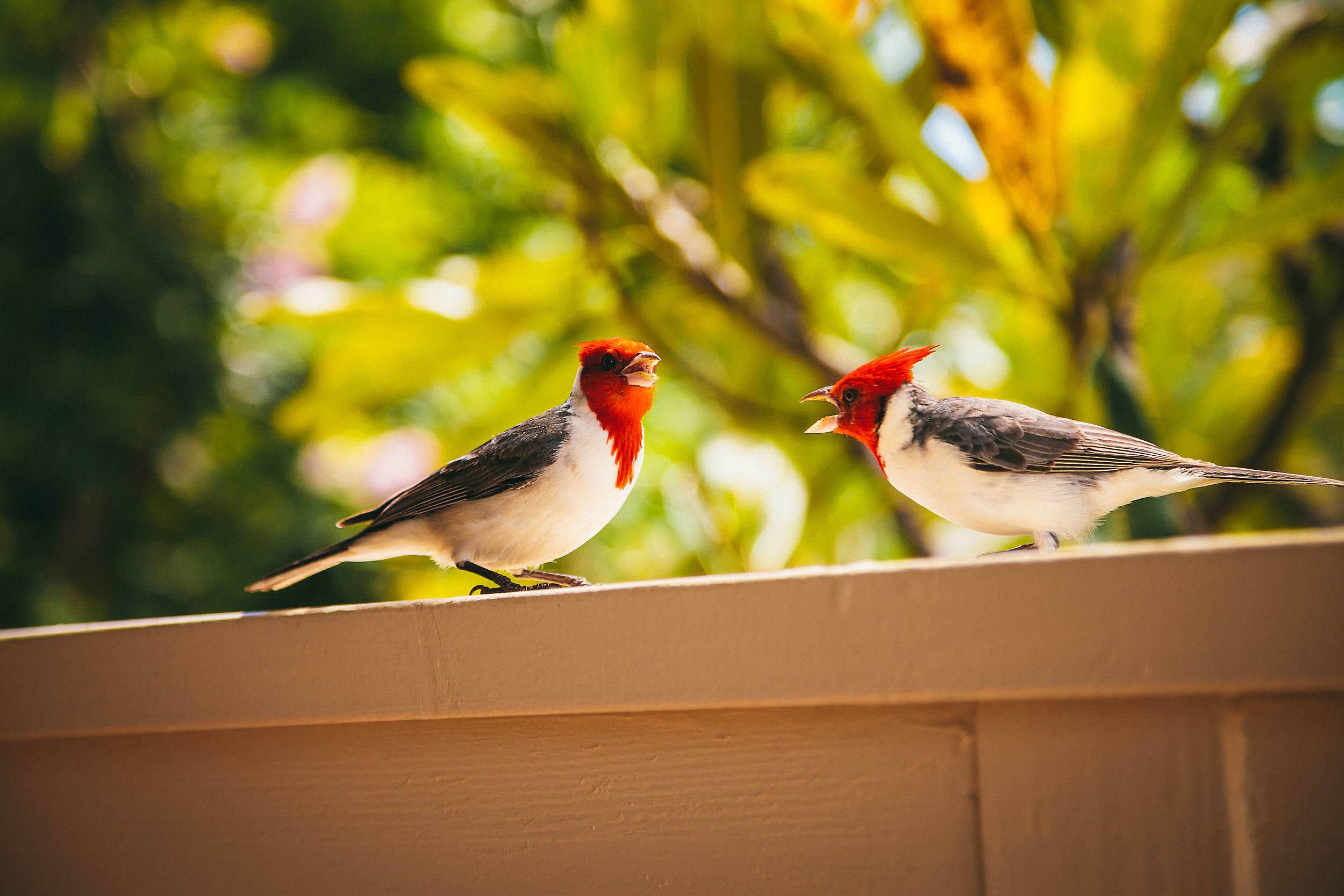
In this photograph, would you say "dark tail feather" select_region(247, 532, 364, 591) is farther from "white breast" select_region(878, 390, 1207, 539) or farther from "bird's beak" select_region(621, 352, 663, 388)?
"white breast" select_region(878, 390, 1207, 539)

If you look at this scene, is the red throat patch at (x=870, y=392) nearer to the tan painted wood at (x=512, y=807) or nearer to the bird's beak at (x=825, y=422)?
the bird's beak at (x=825, y=422)

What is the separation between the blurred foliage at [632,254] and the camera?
0.79 metres

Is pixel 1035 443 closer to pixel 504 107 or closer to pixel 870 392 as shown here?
pixel 870 392

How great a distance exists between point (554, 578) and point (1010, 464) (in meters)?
0.35

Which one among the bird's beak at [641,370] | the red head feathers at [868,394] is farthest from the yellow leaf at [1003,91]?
the bird's beak at [641,370]

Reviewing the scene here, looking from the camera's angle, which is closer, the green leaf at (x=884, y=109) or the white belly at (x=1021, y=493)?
the white belly at (x=1021, y=493)

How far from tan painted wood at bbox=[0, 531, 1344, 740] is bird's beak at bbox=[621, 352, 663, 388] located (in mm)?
193

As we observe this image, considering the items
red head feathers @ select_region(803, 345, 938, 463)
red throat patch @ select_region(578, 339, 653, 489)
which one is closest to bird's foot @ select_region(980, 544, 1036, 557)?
red head feathers @ select_region(803, 345, 938, 463)

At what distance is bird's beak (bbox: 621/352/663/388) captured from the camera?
669 millimetres

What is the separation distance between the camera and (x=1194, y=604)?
41cm

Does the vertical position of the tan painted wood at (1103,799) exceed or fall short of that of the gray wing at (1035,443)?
it falls short

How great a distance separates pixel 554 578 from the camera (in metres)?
0.71

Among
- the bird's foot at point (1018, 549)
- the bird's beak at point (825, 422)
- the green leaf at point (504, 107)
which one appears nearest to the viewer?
the bird's foot at point (1018, 549)

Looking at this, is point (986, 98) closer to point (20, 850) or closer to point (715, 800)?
point (715, 800)
